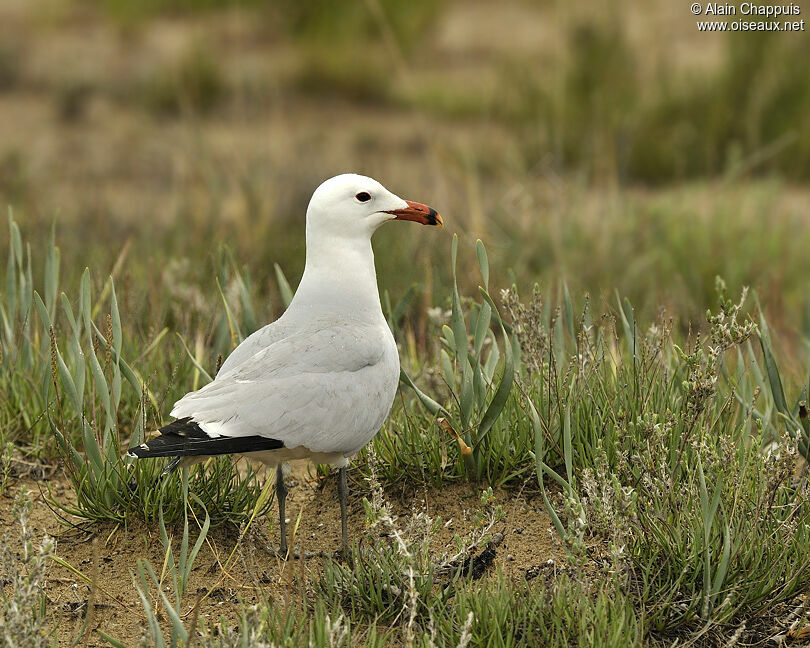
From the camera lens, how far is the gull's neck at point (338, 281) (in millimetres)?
3018

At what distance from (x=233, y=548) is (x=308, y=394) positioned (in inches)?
20.9

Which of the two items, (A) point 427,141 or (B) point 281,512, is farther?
(A) point 427,141

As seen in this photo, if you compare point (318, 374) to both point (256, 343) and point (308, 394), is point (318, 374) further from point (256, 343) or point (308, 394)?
point (256, 343)

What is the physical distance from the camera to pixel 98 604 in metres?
2.73

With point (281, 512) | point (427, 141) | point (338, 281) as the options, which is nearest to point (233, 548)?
point (281, 512)

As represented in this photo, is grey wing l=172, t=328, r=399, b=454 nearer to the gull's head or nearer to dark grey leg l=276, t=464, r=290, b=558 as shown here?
dark grey leg l=276, t=464, r=290, b=558

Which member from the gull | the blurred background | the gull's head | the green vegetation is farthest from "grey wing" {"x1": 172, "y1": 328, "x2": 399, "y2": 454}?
the blurred background

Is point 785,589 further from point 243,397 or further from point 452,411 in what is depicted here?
point 243,397

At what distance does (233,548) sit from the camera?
115 inches

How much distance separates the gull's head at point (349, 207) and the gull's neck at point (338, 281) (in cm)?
3

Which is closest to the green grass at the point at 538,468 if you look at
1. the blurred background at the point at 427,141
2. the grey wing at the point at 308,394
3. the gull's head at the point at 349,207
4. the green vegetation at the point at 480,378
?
the green vegetation at the point at 480,378

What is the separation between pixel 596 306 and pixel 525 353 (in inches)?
43.3

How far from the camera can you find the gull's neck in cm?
302

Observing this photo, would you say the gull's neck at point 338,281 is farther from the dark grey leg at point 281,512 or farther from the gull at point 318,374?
the dark grey leg at point 281,512
